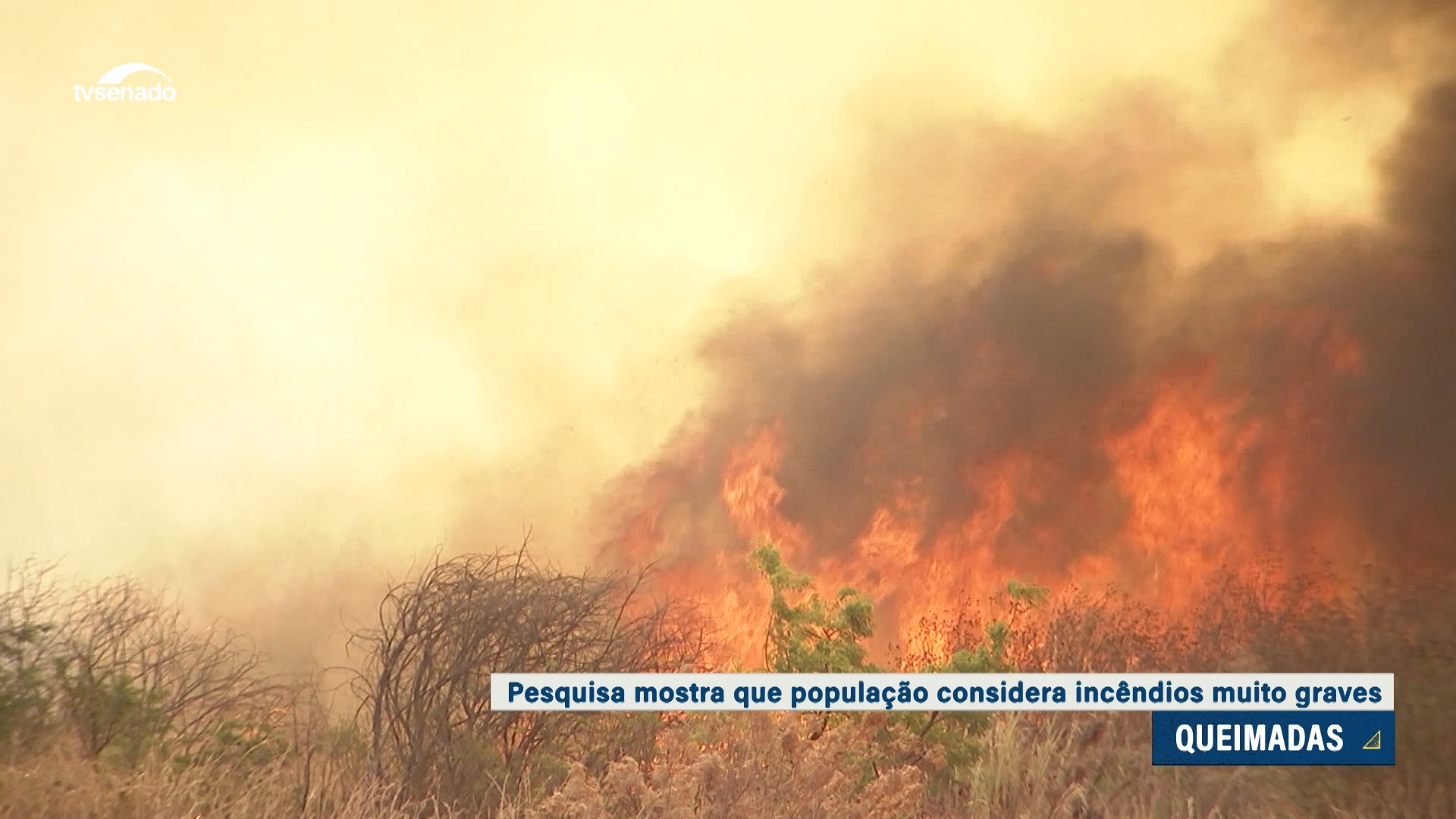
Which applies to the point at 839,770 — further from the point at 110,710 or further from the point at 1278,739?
the point at 110,710

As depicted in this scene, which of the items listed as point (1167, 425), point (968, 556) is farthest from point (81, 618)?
point (1167, 425)

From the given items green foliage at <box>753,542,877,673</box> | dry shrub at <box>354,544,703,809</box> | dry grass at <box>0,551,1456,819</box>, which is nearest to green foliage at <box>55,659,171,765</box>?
dry grass at <box>0,551,1456,819</box>

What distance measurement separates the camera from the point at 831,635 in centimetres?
948

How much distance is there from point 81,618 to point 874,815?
5.95 meters

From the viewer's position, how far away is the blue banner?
835cm

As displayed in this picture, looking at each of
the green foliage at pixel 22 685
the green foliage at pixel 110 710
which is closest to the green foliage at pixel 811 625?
the green foliage at pixel 110 710

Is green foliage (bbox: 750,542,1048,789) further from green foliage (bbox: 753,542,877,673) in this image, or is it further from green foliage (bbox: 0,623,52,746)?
green foliage (bbox: 0,623,52,746)

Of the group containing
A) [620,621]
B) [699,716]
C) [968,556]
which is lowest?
[699,716]

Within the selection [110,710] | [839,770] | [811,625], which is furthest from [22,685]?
[811,625]

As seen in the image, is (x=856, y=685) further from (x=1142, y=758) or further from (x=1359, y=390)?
(x=1359, y=390)

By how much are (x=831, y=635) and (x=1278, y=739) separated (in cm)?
325

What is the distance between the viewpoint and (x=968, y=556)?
43.4 feet

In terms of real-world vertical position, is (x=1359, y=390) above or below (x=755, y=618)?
above

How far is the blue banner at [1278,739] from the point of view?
8352mm
